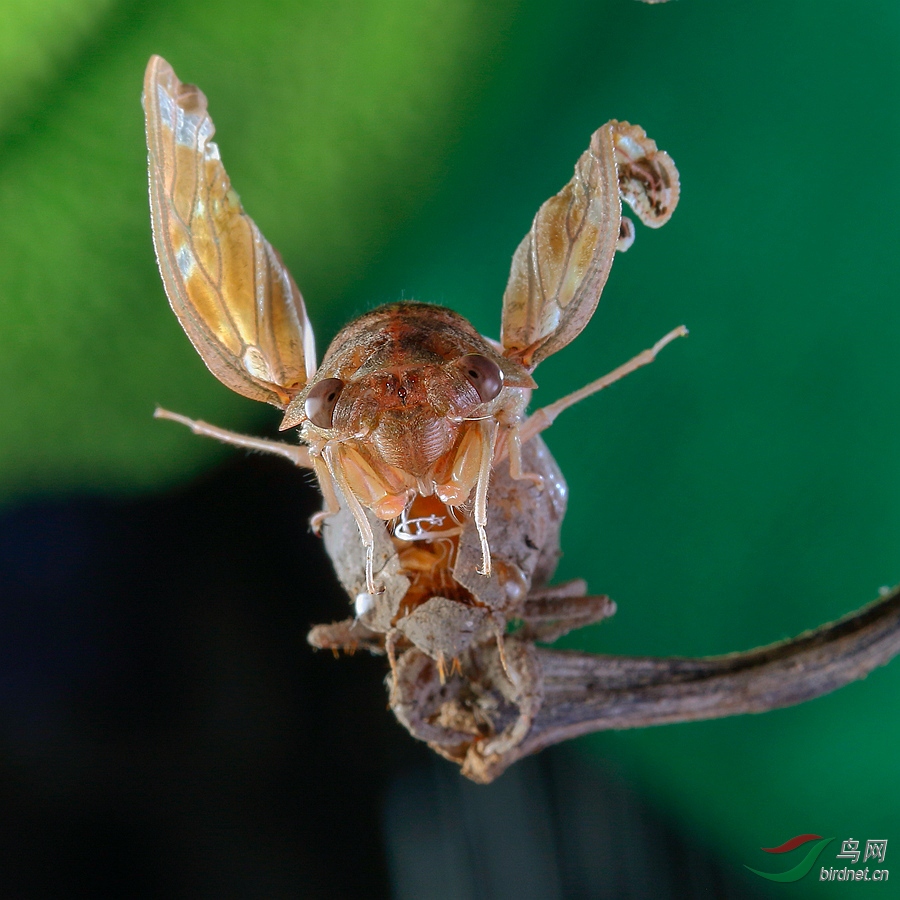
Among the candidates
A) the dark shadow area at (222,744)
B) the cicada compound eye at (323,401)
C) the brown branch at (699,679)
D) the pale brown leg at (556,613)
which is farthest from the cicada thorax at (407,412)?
the dark shadow area at (222,744)

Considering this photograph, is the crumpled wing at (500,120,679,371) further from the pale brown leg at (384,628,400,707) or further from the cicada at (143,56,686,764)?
the pale brown leg at (384,628,400,707)

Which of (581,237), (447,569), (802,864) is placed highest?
(581,237)

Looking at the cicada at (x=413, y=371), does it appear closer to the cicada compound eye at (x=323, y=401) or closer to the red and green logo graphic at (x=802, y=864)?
the cicada compound eye at (x=323, y=401)

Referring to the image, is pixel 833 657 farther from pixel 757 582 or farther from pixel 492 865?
pixel 492 865

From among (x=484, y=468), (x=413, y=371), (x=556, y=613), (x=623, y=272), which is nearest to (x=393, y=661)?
(x=556, y=613)

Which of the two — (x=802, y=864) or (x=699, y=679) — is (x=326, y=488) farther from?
(x=802, y=864)

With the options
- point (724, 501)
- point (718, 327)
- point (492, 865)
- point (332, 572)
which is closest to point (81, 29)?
point (332, 572)
